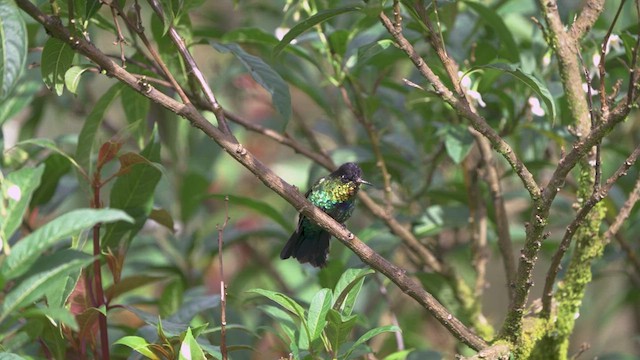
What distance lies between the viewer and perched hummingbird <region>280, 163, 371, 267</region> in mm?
2646

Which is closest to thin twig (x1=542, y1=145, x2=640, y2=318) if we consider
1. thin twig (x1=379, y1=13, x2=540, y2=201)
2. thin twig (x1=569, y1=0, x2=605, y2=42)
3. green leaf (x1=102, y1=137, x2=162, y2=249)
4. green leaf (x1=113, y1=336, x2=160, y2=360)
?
thin twig (x1=379, y1=13, x2=540, y2=201)

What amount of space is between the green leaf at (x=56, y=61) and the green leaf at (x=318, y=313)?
713mm

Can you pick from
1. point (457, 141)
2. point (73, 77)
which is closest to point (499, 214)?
point (457, 141)

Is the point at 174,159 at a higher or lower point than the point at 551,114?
higher

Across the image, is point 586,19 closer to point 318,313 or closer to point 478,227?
point 478,227

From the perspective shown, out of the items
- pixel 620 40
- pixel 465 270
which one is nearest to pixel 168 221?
pixel 620 40

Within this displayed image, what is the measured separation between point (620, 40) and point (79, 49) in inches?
57.4

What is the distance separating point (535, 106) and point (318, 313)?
0.98 m

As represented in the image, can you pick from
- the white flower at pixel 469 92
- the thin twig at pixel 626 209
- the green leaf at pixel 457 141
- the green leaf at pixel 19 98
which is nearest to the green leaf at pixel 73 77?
the green leaf at pixel 19 98

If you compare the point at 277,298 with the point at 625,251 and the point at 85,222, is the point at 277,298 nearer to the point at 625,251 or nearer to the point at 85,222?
the point at 85,222

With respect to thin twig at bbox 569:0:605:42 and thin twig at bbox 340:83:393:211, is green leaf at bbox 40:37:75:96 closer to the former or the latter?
thin twig at bbox 340:83:393:211

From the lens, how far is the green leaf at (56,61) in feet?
6.56

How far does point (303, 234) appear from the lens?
8.85 feet

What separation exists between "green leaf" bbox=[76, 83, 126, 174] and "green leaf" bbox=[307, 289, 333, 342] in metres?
0.69
